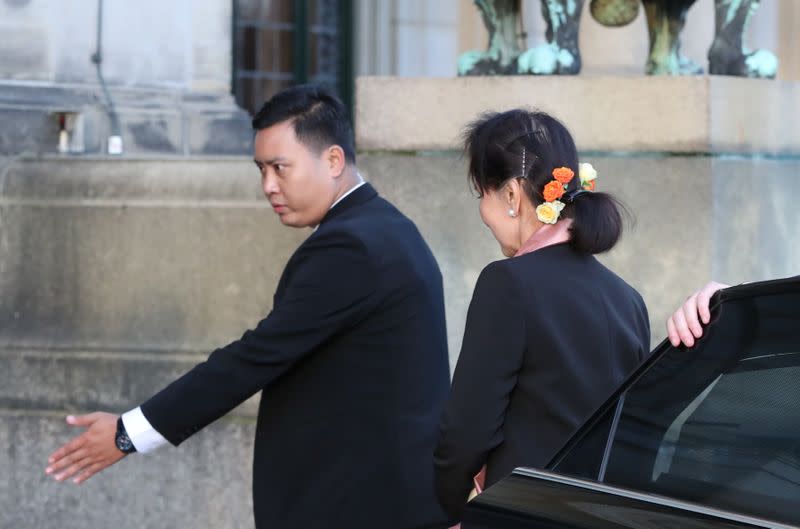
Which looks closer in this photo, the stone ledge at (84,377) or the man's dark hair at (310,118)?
the man's dark hair at (310,118)

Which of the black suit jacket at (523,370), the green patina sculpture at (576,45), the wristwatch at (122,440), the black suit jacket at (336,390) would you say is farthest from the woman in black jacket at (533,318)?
the green patina sculpture at (576,45)

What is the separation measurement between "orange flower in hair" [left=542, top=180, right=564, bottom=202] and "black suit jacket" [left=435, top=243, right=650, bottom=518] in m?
0.11

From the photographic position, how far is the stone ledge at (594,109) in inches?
207

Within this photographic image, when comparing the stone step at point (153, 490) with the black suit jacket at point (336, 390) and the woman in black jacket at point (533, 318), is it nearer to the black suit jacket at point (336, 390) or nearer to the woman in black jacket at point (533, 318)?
the black suit jacket at point (336, 390)

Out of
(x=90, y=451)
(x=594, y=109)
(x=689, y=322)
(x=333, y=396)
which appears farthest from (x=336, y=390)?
(x=594, y=109)

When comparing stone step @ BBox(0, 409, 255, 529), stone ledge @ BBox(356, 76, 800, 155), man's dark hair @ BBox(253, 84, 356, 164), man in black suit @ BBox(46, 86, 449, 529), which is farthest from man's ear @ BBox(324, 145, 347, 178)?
A: stone step @ BBox(0, 409, 255, 529)

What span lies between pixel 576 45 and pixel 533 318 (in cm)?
288

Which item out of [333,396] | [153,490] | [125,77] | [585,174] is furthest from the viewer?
[125,77]

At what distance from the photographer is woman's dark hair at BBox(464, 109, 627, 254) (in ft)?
9.93

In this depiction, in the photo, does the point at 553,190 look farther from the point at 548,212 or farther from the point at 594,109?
the point at 594,109

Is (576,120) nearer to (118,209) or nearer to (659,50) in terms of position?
(659,50)

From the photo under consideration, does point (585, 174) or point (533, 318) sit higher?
point (585, 174)

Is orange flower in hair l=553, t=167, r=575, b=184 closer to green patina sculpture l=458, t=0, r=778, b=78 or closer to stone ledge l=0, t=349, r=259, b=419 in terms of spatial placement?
green patina sculpture l=458, t=0, r=778, b=78

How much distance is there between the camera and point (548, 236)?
3.05 m
